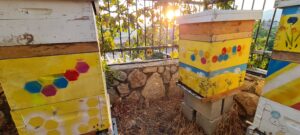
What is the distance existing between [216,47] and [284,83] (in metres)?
0.62

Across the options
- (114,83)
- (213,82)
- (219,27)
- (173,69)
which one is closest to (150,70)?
(173,69)

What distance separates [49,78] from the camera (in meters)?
0.95

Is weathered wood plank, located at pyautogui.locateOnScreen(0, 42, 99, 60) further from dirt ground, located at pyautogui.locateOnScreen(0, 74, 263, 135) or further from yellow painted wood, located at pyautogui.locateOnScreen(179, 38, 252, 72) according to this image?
dirt ground, located at pyautogui.locateOnScreen(0, 74, 263, 135)

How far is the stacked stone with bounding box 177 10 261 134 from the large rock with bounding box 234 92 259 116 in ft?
0.68

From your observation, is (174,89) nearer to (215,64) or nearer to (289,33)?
(215,64)

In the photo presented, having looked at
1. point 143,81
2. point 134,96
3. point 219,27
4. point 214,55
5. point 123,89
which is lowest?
point 134,96

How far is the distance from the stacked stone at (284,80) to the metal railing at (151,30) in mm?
1518

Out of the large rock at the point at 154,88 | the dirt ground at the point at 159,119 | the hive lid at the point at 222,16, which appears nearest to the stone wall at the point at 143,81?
the large rock at the point at 154,88

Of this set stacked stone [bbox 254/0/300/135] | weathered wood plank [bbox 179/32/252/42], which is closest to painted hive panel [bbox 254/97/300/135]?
stacked stone [bbox 254/0/300/135]

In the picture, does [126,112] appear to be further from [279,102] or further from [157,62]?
[279,102]

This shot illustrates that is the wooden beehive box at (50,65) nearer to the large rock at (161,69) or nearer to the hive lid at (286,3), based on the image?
the hive lid at (286,3)

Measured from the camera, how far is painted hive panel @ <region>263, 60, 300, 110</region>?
40.0 inches

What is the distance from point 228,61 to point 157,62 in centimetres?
133

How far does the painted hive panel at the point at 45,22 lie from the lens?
0.80 meters
